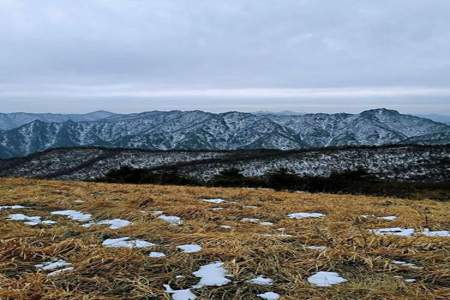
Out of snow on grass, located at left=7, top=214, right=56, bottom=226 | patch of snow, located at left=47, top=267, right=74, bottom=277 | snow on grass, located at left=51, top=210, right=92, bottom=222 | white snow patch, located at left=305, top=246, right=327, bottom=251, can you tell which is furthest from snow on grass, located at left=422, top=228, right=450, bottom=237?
snow on grass, located at left=7, top=214, right=56, bottom=226

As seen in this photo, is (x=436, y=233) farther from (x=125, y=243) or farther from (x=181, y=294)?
(x=125, y=243)

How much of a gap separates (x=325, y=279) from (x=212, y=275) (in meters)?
1.05

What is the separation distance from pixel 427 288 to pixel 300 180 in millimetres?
→ 27161

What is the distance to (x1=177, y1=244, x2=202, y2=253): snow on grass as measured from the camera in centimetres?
505

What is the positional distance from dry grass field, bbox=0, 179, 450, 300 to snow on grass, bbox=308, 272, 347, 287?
0.07 meters

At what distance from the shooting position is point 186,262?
4.58 metres

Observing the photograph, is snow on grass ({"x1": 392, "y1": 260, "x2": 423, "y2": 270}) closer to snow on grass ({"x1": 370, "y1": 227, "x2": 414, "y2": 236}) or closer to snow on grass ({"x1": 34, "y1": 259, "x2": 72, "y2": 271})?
snow on grass ({"x1": 370, "y1": 227, "x2": 414, "y2": 236})

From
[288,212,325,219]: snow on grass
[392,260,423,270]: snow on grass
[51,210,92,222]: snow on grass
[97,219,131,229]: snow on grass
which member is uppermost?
[392,260,423,270]: snow on grass

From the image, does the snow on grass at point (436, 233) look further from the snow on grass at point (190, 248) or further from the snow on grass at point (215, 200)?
the snow on grass at point (215, 200)

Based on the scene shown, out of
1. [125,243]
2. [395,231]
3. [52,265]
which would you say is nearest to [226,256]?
[125,243]

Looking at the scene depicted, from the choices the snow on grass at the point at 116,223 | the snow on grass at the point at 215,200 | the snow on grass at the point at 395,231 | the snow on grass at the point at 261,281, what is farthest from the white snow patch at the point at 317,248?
the snow on grass at the point at 215,200

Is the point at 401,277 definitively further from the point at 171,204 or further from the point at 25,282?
the point at 171,204

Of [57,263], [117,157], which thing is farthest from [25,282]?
[117,157]

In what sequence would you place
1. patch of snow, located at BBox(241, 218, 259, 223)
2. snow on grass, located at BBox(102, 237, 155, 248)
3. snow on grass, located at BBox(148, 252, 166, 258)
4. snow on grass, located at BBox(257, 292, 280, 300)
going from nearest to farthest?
1. snow on grass, located at BBox(257, 292, 280, 300)
2. snow on grass, located at BBox(148, 252, 166, 258)
3. snow on grass, located at BBox(102, 237, 155, 248)
4. patch of snow, located at BBox(241, 218, 259, 223)
